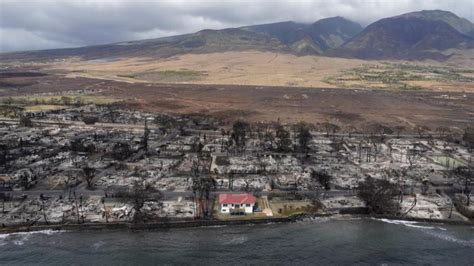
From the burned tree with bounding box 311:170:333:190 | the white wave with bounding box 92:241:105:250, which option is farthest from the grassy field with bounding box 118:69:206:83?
the white wave with bounding box 92:241:105:250

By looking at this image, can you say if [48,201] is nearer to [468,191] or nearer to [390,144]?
[468,191]

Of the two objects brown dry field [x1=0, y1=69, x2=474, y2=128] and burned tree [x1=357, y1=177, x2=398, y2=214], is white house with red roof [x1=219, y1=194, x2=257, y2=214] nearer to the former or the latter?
burned tree [x1=357, y1=177, x2=398, y2=214]

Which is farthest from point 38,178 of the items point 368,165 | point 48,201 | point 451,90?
point 451,90

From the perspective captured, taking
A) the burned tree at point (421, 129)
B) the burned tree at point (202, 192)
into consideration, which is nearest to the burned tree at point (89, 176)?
the burned tree at point (202, 192)

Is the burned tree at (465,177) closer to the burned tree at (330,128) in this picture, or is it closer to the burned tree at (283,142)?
the burned tree at (283,142)

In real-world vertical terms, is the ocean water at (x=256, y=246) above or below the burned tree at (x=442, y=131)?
below

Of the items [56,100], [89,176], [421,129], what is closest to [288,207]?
[89,176]
